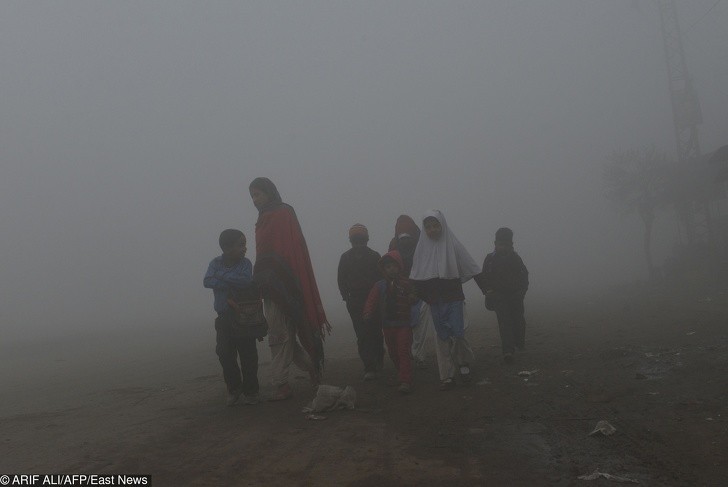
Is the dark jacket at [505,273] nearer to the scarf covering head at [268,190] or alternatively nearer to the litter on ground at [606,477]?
the scarf covering head at [268,190]

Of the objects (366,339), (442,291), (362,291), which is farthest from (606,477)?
(362,291)

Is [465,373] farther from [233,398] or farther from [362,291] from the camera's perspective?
[233,398]

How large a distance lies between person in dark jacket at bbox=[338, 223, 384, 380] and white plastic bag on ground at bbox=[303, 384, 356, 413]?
1.44m

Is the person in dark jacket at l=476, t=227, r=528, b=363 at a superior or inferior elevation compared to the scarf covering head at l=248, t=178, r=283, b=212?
inferior

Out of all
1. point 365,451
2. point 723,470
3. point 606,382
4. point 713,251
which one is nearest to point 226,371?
point 365,451

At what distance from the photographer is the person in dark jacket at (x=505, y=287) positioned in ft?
25.2

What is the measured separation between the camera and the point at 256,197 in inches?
251

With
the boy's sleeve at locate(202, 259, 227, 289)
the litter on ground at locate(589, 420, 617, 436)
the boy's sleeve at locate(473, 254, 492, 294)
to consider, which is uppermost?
the boy's sleeve at locate(202, 259, 227, 289)

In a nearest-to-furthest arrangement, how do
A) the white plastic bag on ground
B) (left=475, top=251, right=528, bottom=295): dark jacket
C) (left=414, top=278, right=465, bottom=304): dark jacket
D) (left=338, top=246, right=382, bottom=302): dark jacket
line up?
the white plastic bag on ground < (left=414, top=278, right=465, bottom=304): dark jacket < (left=338, top=246, right=382, bottom=302): dark jacket < (left=475, top=251, right=528, bottom=295): dark jacket

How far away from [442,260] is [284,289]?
5.64ft

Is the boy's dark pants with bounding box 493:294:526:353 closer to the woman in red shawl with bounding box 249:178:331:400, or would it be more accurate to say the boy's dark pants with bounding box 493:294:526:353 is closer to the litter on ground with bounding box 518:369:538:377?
the litter on ground with bounding box 518:369:538:377

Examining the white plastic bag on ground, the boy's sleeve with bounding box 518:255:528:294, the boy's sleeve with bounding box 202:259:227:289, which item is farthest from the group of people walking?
the boy's sleeve with bounding box 518:255:528:294

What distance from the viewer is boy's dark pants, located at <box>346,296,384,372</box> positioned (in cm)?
707

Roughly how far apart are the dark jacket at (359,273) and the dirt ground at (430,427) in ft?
3.46
